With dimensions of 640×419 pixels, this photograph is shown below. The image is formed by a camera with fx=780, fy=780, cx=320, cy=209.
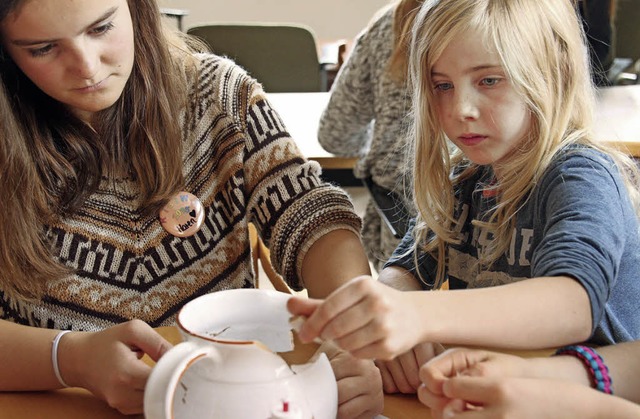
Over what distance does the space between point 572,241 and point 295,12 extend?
4.73 m

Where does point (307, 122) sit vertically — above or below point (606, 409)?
below

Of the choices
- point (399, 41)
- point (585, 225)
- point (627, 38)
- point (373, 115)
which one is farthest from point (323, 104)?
point (585, 225)

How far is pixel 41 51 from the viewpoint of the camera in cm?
111

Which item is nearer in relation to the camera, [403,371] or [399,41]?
[403,371]

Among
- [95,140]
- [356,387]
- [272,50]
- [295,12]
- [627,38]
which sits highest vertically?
[95,140]

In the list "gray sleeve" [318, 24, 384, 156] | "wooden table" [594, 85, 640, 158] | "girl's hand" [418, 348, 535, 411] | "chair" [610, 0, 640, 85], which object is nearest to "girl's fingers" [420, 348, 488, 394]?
"girl's hand" [418, 348, 535, 411]

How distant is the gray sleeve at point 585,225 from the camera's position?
0.87m

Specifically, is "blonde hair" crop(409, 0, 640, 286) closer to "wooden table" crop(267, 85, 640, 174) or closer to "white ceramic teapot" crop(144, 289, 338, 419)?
"white ceramic teapot" crop(144, 289, 338, 419)

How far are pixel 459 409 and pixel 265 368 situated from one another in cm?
18

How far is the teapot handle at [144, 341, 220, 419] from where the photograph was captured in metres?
0.64

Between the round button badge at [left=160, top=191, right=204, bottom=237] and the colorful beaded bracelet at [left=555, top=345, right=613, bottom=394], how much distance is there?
0.64m

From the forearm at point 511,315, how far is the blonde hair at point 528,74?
278 millimetres

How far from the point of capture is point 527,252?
3.63 ft

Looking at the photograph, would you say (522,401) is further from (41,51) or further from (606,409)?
(41,51)
